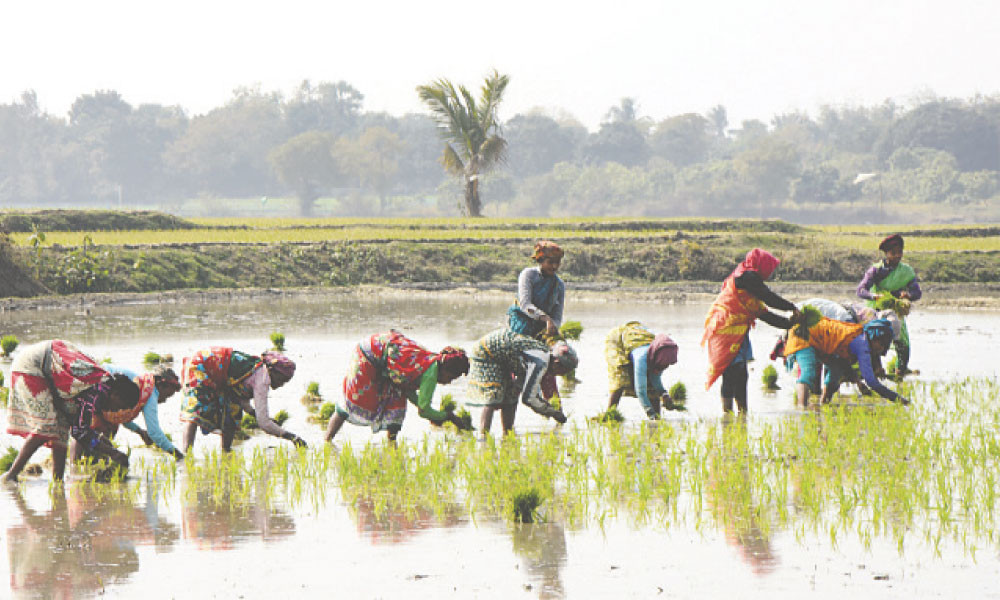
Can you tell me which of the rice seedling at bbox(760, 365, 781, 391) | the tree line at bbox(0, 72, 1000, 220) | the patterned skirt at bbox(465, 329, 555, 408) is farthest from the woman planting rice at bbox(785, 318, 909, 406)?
the tree line at bbox(0, 72, 1000, 220)

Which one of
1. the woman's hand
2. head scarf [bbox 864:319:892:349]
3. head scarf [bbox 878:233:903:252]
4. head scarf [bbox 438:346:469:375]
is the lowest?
head scarf [bbox 864:319:892:349]

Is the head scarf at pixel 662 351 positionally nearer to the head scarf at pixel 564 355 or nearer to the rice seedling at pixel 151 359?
the head scarf at pixel 564 355

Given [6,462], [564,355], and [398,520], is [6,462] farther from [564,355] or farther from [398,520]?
[564,355]

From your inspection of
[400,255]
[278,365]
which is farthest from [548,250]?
[400,255]

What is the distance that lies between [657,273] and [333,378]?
67.9 feet

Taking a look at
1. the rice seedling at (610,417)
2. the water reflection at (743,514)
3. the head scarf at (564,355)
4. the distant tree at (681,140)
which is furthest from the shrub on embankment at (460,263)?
the distant tree at (681,140)

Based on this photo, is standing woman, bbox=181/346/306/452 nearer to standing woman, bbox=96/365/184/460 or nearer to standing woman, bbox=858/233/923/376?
standing woman, bbox=96/365/184/460

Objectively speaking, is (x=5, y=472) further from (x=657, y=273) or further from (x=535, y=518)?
(x=657, y=273)

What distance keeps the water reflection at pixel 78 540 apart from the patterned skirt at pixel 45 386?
443 mm

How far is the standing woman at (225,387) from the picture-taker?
9.66 m

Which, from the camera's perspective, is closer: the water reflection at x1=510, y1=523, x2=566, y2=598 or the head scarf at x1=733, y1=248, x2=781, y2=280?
the water reflection at x1=510, y1=523, x2=566, y2=598

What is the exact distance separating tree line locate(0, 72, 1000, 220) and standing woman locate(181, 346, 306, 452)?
8733 cm

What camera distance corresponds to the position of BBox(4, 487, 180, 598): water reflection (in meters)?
6.46

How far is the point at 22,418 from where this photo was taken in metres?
8.77
